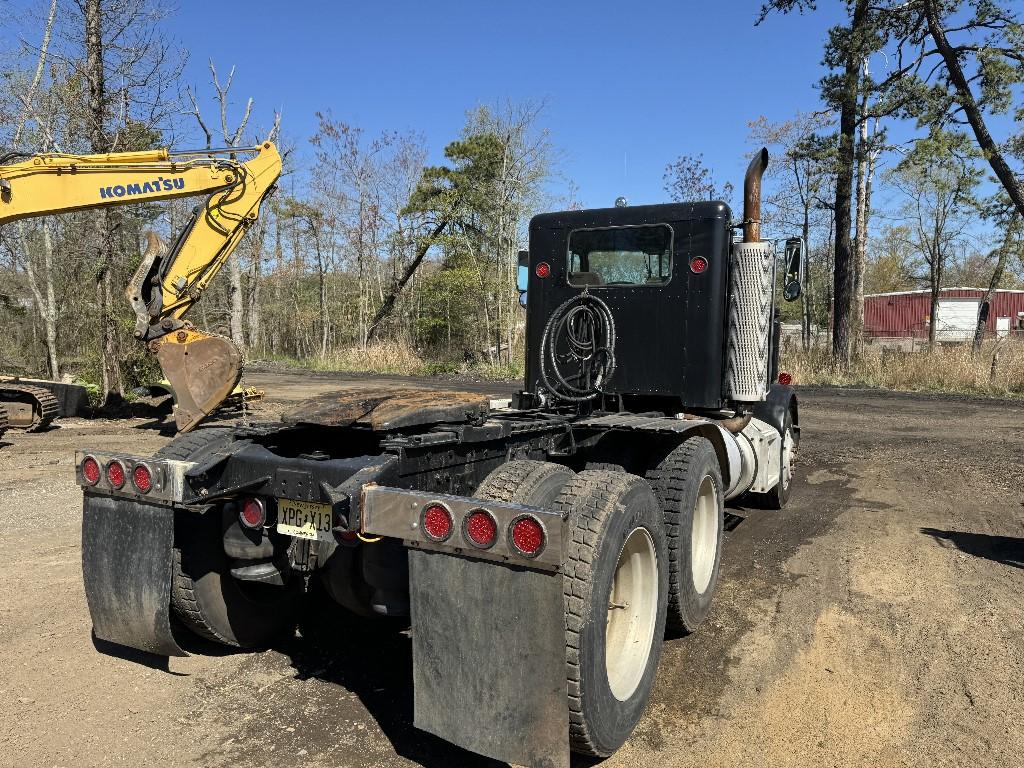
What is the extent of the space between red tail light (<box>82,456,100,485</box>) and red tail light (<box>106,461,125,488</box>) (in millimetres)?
68

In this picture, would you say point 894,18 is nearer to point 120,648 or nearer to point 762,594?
point 762,594

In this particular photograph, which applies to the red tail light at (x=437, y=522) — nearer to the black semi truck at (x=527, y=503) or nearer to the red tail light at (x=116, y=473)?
the black semi truck at (x=527, y=503)

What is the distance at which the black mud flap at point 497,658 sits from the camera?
248cm

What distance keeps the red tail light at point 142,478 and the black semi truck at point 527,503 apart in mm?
14

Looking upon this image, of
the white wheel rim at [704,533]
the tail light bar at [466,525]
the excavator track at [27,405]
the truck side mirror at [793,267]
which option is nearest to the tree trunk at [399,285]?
the excavator track at [27,405]

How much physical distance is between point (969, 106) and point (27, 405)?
21.1 metres

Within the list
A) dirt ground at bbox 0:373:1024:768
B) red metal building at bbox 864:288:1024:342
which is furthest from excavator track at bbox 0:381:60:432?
red metal building at bbox 864:288:1024:342

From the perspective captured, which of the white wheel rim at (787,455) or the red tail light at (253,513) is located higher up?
the red tail light at (253,513)

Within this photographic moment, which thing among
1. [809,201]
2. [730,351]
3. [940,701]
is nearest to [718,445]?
[730,351]

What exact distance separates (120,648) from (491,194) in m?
28.3

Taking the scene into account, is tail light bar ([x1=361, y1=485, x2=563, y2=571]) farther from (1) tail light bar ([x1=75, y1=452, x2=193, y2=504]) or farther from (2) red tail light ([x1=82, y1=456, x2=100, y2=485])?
(2) red tail light ([x1=82, y1=456, x2=100, y2=485])

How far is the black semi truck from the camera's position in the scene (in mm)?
2525

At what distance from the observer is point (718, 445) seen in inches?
203

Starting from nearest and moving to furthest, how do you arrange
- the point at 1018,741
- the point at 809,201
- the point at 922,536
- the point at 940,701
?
the point at 1018,741, the point at 940,701, the point at 922,536, the point at 809,201
